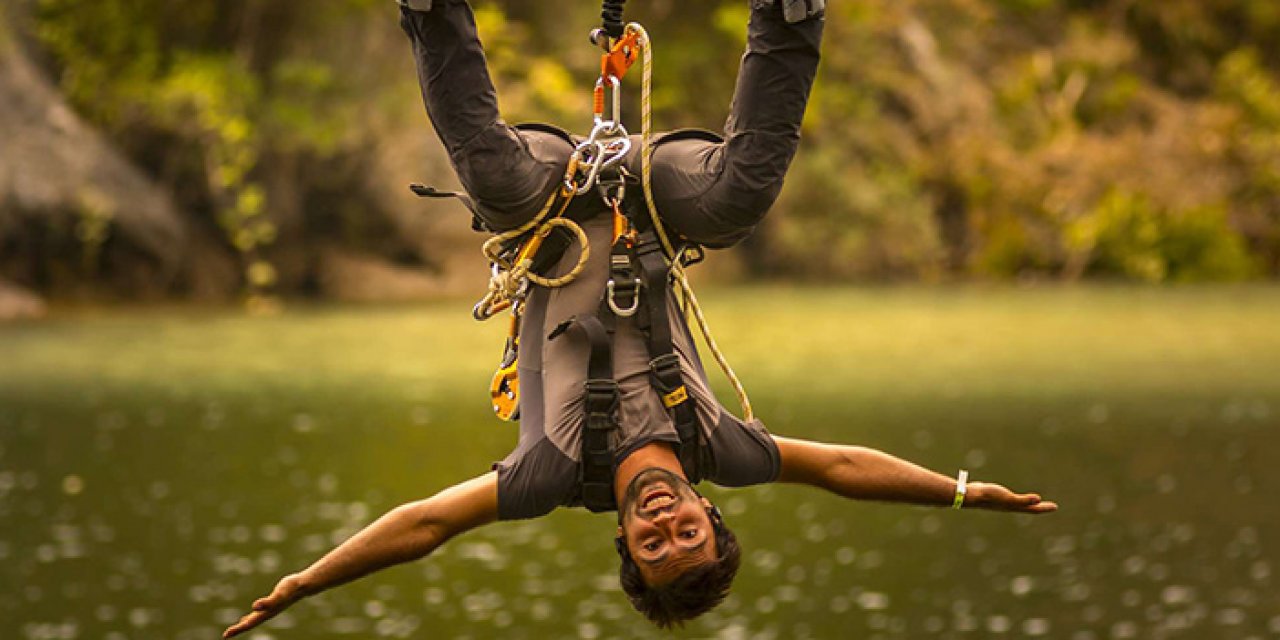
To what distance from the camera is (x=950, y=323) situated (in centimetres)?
2628

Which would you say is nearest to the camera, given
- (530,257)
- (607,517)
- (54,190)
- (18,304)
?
(530,257)

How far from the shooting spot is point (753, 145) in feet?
15.9

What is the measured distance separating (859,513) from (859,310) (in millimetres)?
9106

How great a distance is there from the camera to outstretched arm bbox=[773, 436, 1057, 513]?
5.33 meters

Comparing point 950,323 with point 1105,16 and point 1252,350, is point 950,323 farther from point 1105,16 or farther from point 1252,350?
point 1105,16

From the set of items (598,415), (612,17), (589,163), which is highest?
(612,17)

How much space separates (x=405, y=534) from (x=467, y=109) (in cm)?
108

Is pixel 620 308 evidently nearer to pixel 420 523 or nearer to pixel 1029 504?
pixel 420 523

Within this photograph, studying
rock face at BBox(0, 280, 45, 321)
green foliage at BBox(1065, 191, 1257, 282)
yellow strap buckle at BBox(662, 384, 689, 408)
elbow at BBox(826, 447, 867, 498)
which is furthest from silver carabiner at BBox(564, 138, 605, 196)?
green foliage at BBox(1065, 191, 1257, 282)

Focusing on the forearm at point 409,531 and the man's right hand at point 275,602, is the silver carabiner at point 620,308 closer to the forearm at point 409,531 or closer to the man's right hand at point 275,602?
the forearm at point 409,531

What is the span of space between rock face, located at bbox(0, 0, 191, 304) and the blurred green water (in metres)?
1.22

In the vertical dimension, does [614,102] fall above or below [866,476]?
above

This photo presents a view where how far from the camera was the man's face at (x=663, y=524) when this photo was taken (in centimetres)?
479

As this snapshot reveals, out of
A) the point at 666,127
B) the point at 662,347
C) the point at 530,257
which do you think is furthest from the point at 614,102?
the point at 666,127
